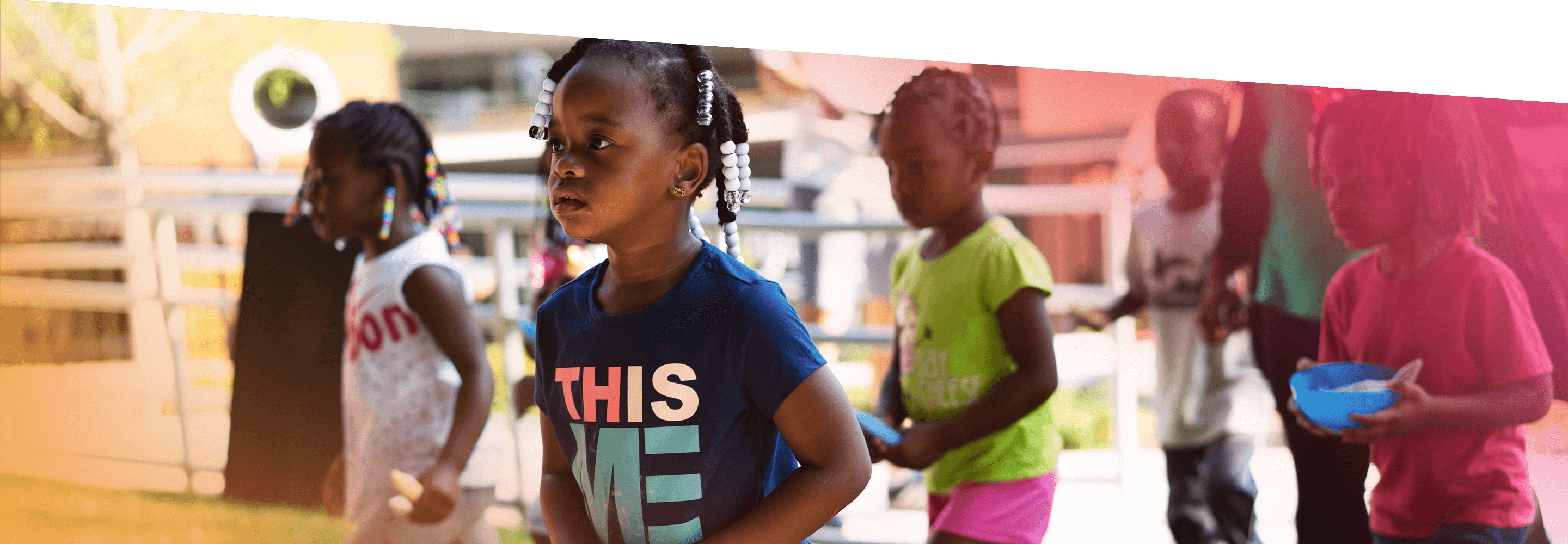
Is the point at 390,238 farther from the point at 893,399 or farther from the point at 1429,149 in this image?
the point at 1429,149

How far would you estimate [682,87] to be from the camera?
43.5 inches

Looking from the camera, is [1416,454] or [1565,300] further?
[1565,300]

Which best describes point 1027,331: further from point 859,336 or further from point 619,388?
point 859,336

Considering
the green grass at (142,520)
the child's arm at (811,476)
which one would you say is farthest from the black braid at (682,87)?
the green grass at (142,520)

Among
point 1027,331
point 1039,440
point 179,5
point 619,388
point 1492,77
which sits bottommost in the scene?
point 1039,440

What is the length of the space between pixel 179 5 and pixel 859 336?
1927 mm

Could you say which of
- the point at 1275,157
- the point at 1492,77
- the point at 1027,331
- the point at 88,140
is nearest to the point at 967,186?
the point at 1027,331

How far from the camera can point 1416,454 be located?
84.2 inches

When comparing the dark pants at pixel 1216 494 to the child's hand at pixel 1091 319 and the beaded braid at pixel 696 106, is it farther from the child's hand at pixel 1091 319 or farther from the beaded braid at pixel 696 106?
the beaded braid at pixel 696 106

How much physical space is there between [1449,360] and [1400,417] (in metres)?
0.20

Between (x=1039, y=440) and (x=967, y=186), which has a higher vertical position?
(x=967, y=186)

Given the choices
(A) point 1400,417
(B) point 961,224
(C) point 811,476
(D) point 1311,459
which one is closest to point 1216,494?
(D) point 1311,459

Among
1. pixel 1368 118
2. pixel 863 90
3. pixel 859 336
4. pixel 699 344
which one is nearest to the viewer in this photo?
pixel 699 344

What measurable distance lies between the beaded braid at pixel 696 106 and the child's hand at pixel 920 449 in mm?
746
